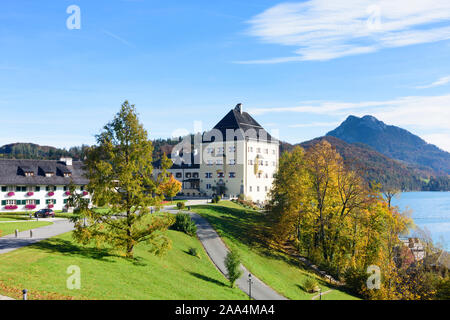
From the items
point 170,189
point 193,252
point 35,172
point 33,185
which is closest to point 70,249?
point 170,189

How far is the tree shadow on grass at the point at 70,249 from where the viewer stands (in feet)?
80.1

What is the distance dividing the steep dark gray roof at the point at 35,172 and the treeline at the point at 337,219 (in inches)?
1341

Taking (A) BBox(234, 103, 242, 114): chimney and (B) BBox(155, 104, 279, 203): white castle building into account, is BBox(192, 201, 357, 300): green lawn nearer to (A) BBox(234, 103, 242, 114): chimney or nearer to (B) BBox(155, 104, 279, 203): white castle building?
(B) BBox(155, 104, 279, 203): white castle building

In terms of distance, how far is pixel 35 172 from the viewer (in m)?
58.2

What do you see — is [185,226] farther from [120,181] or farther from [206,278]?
[120,181]

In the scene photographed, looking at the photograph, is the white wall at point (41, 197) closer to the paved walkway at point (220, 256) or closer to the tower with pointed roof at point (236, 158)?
the paved walkway at point (220, 256)

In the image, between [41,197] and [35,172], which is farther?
[35,172]

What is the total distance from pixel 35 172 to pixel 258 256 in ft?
137

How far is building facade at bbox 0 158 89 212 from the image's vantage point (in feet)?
175

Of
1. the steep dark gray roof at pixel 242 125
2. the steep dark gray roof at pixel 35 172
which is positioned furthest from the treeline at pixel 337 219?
the steep dark gray roof at pixel 35 172
